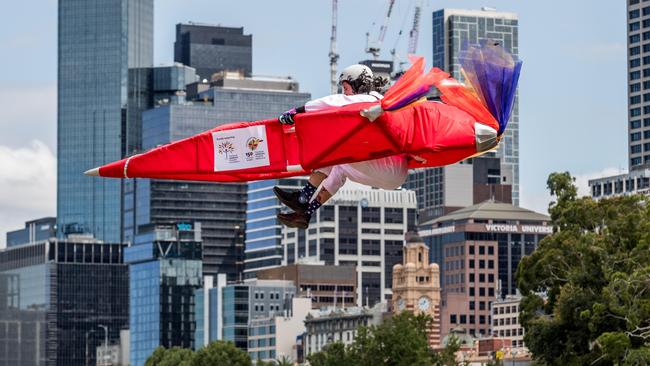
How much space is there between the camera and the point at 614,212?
352 ft

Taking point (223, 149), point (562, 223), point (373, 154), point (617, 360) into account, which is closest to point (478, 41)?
point (373, 154)

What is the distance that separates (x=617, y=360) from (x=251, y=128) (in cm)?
7315

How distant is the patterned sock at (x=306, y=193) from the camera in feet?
65.3

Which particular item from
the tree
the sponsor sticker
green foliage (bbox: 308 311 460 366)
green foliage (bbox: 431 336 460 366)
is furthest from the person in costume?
green foliage (bbox: 431 336 460 366)

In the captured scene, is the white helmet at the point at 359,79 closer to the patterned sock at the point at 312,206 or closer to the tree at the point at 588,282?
the patterned sock at the point at 312,206

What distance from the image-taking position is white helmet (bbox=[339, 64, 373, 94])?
18.9 meters

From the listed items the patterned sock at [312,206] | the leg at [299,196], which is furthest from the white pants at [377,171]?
the patterned sock at [312,206]

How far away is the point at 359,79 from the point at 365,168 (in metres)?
0.85

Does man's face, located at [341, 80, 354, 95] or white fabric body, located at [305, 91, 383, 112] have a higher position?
man's face, located at [341, 80, 354, 95]

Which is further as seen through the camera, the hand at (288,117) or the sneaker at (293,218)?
the sneaker at (293,218)

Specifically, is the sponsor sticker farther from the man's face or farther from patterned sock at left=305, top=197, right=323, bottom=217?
patterned sock at left=305, top=197, right=323, bottom=217

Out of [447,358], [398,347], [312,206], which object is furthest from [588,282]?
[312,206]

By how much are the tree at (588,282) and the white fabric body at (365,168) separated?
2727 inches

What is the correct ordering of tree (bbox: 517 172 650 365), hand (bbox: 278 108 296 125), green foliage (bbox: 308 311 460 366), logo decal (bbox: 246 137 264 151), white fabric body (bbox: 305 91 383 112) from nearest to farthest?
white fabric body (bbox: 305 91 383 112), hand (bbox: 278 108 296 125), logo decal (bbox: 246 137 264 151), tree (bbox: 517 172 650 365), green foliage (bbox: 308 311 460 366)
